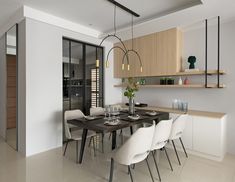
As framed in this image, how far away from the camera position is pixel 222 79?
3.37 meters

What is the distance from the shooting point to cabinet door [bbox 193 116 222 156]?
2.94 meters

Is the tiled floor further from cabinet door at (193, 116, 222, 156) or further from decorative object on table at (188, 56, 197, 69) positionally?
decorative object on table at (188, 56, 197, 69)

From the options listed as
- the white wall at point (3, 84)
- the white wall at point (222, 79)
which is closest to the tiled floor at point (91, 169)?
the white wall at point (222, 79)

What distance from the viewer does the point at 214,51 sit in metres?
3.46

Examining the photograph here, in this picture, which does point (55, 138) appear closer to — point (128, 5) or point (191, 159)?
point (191, 159)

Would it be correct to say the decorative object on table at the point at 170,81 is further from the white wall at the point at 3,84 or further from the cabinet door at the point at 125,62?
the white wall at the point at 3,84

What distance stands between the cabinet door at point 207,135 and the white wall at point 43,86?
2.83m

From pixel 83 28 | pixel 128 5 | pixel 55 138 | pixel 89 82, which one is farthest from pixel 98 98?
pixel 128 5

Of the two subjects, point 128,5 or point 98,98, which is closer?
point 128,5

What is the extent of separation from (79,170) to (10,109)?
236cm

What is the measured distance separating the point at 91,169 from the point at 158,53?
2.87m

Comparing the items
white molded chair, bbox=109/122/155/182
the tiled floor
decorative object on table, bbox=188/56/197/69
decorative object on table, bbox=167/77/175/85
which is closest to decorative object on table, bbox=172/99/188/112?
decorative object on table, bbox=167/77/175/85

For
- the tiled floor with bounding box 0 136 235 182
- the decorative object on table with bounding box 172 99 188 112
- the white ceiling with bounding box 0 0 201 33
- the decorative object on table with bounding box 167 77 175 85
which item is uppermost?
the white ceiling with bounding box 0 0 201 33

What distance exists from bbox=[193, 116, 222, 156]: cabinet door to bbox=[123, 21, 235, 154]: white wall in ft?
1.88
